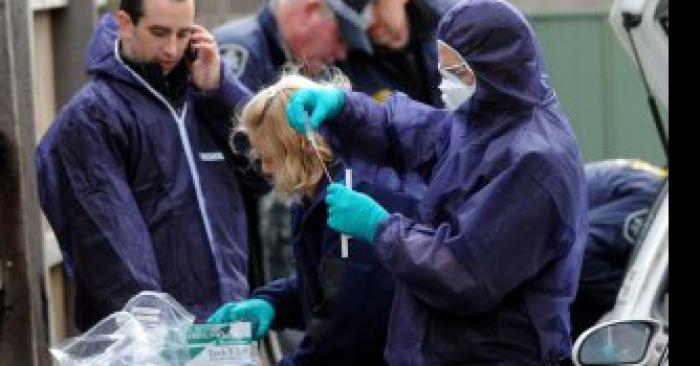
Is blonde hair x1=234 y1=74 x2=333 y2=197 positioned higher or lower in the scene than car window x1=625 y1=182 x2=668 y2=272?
higher

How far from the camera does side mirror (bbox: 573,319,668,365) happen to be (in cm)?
475

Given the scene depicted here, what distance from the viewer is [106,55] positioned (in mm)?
5496

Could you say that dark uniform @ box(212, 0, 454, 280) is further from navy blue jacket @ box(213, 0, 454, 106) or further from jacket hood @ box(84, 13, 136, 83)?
jacket hood @ box(84, 13, 136, 83)

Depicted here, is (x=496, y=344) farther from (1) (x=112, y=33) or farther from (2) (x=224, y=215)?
(1) (x=112, y=33)

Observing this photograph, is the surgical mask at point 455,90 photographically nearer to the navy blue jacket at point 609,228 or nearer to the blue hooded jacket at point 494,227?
the blue hooded jacket at point 494,227

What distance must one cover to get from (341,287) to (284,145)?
1.41 feet

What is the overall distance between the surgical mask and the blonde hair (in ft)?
1.32

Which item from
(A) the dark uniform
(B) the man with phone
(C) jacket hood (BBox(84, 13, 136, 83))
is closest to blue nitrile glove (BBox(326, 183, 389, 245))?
(B) the man with phone

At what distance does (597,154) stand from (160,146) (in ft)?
25.0

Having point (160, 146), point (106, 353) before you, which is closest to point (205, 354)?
point (106, 353)

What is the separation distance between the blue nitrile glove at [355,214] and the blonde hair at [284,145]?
0.27m

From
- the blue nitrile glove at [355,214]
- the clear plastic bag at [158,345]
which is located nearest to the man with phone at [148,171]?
the clear plastic bag at [158,345]

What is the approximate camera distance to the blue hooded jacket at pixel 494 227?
4.21m

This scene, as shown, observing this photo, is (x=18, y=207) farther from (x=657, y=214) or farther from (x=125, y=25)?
(x=657, y=214)
